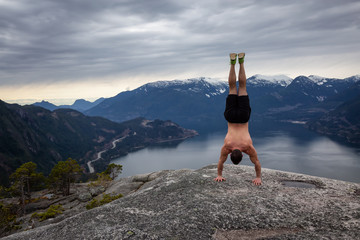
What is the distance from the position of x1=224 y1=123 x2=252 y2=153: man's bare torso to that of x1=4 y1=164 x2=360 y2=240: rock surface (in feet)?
9.40

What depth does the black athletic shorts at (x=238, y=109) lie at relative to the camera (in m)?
13.1

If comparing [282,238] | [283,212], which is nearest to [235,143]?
[283,212]

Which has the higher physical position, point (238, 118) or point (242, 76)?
point (242, 76)

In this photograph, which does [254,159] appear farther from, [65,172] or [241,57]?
[65,172]

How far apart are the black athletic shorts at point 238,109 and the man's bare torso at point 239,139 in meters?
0.34

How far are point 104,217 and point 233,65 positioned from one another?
11371 mm

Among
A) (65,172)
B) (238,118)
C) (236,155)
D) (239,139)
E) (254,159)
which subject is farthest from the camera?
(65,172)

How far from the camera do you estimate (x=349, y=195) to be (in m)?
13.6

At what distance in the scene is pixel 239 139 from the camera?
42.7ft

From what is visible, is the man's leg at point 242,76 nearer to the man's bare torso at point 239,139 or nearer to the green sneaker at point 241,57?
the green sneaker at point 241,57

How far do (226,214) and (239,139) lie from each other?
162 inches

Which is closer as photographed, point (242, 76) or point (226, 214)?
point (226, 214)

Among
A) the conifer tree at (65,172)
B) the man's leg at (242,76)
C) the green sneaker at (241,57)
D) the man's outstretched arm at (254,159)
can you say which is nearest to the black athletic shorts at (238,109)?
the man's leg at (242,76)

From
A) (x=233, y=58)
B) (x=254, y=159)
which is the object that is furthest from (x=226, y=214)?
(x=233, y=58)
